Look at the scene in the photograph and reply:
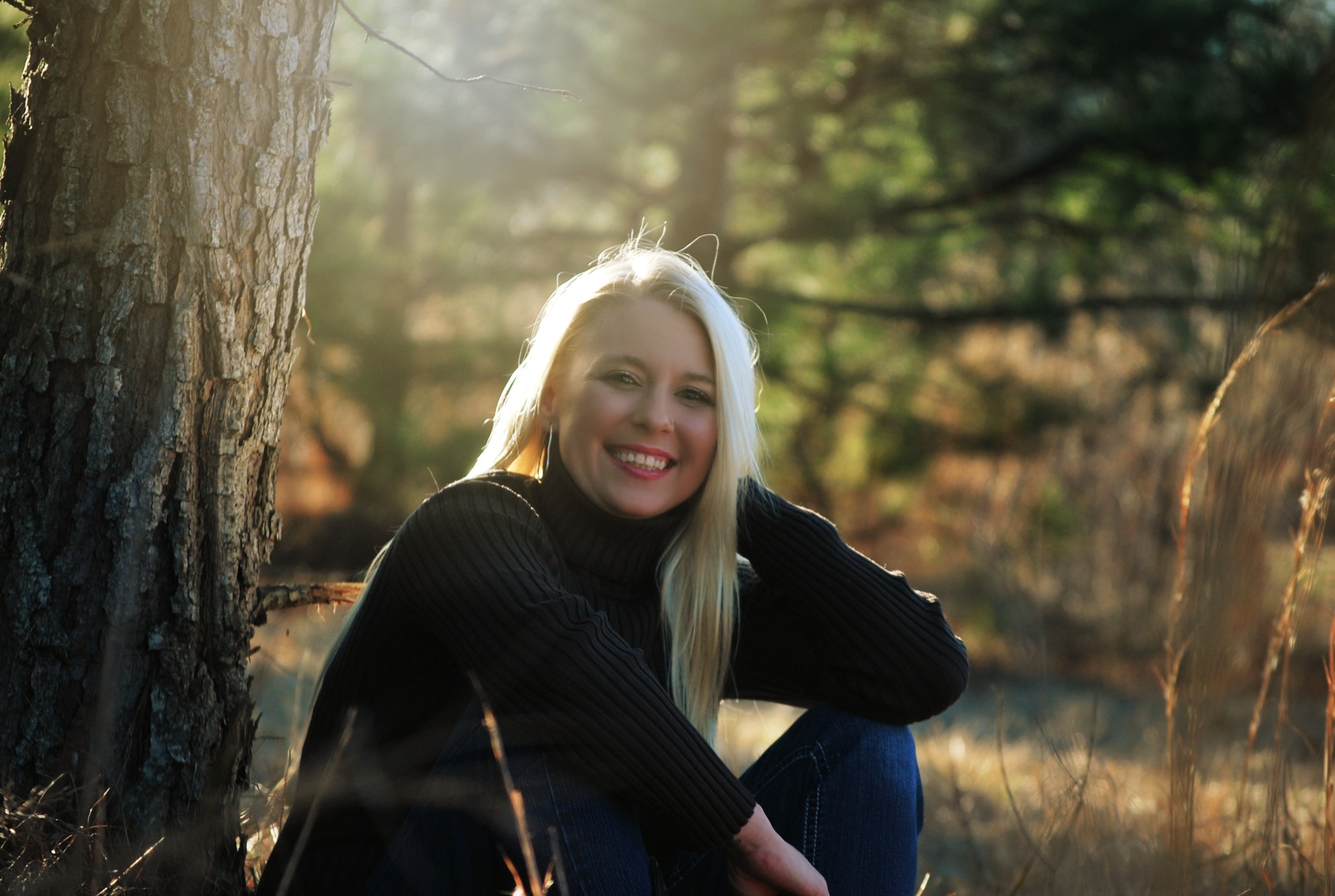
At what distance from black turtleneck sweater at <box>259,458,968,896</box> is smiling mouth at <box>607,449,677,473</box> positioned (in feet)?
0.29

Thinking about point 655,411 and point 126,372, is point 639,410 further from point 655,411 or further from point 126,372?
point 126,372

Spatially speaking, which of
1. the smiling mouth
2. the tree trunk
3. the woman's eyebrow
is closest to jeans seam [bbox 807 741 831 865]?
the smiling mouth

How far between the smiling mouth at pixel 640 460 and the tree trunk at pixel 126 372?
58 centimetres

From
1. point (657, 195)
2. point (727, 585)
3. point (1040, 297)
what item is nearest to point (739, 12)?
point (657, 195)

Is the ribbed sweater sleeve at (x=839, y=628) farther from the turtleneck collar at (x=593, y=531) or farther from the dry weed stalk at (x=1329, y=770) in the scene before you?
the dry weed stalk at (x=1329, y=770)

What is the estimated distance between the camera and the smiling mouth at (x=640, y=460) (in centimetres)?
174

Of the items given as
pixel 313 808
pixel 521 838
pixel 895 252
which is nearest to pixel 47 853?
pixel 313 808

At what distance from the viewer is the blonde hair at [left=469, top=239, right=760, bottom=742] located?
1789mm

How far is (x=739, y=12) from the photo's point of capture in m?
4.21

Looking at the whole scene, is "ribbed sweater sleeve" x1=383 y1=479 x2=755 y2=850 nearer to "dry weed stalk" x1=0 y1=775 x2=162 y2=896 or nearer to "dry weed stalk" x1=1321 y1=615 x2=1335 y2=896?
"dry weed stalk" x1=0 y1=775 x2=162 y2=896

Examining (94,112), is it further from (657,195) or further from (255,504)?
(657,195)

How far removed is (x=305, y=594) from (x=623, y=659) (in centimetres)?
56

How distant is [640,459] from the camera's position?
Result: 68.9 inches

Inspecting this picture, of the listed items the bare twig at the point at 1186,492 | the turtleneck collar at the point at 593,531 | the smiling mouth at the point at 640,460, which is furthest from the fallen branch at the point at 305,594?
the bare twig at the point at 1186,492
